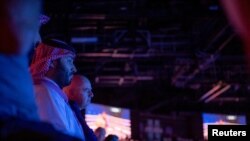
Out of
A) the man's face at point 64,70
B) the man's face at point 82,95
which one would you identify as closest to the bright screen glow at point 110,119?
the man's face at point 82,95

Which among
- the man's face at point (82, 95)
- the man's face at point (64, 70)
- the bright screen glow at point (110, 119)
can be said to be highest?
the man's face at point (64, 70)

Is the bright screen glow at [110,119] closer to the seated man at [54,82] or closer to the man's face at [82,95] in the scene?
the man's face at [82,95]

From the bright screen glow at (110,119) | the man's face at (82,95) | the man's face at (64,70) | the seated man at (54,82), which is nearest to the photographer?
the seated man at (54,82)

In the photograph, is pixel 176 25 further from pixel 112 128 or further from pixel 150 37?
pixel 112 128

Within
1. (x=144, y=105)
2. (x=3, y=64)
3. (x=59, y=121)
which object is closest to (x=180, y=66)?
(x=144, y=105)

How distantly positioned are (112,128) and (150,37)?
412 centimetres

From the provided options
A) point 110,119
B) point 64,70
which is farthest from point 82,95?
point 110,119

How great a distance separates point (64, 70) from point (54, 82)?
16.5 inches

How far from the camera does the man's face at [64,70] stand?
3.36 metres

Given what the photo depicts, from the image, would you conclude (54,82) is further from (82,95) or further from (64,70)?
(82,95)

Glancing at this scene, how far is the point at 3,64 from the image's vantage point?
1.11 meters

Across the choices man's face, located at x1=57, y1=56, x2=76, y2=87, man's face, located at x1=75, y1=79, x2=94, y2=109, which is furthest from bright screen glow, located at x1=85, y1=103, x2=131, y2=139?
man's face, located at x1=57, y1=56, x2=76, y2=87

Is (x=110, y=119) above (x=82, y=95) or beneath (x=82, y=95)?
beneath

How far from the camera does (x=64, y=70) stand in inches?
133
